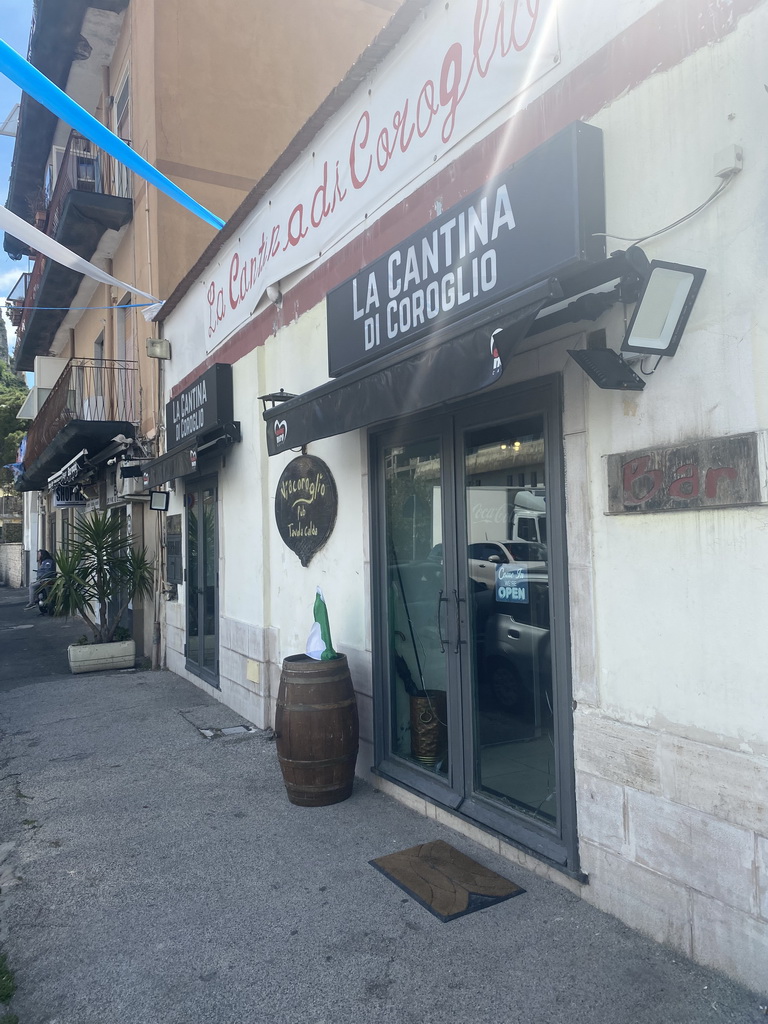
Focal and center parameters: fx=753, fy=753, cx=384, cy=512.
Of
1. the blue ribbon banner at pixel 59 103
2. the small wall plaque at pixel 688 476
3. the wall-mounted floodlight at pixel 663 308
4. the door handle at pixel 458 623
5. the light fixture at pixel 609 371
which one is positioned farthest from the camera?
the blue ribbon banner at pixel 59 103

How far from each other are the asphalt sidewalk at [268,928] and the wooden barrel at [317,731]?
14 centimetres

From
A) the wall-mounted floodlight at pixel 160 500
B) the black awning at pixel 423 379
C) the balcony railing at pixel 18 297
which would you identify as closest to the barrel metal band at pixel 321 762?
the black awning at pixel 423 379

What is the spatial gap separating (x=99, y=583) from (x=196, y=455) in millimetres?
3399

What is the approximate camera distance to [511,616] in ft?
13.0

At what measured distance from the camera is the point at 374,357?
451 cm

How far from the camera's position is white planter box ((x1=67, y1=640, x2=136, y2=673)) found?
958 cm

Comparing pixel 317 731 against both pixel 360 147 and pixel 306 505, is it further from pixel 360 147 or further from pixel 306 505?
pixel 360 147

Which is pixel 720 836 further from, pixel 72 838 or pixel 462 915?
pixel 72 838

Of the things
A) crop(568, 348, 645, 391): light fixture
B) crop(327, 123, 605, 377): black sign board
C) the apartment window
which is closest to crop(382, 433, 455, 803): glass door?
crop(327, 123, 605, 377): black sign board

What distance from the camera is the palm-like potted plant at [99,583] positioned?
970cm

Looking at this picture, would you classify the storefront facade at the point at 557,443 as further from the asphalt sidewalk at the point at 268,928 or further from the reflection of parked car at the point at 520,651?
the asphalt sidewalk at the point at 268,928

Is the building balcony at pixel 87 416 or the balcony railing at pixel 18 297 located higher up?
the balcony railing at pixel 18 297

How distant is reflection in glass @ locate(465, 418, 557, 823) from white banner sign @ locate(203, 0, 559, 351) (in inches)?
68.1

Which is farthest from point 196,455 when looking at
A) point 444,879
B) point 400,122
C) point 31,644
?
point 31,644
